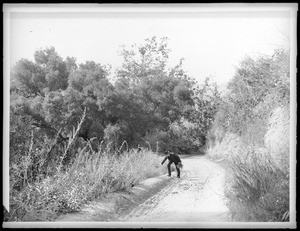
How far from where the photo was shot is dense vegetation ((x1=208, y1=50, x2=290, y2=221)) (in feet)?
22.5

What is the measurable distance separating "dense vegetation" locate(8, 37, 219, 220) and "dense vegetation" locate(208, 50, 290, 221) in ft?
0.93

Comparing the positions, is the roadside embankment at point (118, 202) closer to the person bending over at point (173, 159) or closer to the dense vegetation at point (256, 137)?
the person bending over at point (173, 159)

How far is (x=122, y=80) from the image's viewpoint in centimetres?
747

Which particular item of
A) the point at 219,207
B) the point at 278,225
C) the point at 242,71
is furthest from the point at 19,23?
the point at 278,225

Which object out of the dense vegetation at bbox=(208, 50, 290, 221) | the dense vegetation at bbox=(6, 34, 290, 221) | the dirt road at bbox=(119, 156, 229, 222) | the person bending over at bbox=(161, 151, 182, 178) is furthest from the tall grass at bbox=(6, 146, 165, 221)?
the dense vegetation at bbox=(208, 50, 290, 221)

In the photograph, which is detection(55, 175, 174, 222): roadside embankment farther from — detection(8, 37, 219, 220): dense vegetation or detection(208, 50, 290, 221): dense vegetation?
detection(208, 50, 290, 221): dense vegetation

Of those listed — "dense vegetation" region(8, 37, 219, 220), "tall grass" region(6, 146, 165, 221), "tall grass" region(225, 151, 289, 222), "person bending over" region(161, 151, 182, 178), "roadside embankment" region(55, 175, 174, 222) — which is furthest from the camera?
"person bending over" region(161, 151, 182, 178)

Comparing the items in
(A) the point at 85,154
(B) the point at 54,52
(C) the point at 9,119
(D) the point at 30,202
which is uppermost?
(B) the point at 54,52

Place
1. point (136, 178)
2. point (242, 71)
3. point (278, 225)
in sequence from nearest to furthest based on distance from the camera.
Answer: point (278, 225) < point (242, 71) < point (136, 178)

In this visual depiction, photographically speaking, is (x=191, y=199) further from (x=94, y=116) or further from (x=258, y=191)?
(x=94, y=116)

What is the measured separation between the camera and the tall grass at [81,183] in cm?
690

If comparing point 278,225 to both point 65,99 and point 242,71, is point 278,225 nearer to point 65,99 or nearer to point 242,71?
point 242,71

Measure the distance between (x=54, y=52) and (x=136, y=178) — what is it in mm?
1973

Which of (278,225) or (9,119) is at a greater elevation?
(9,119)
